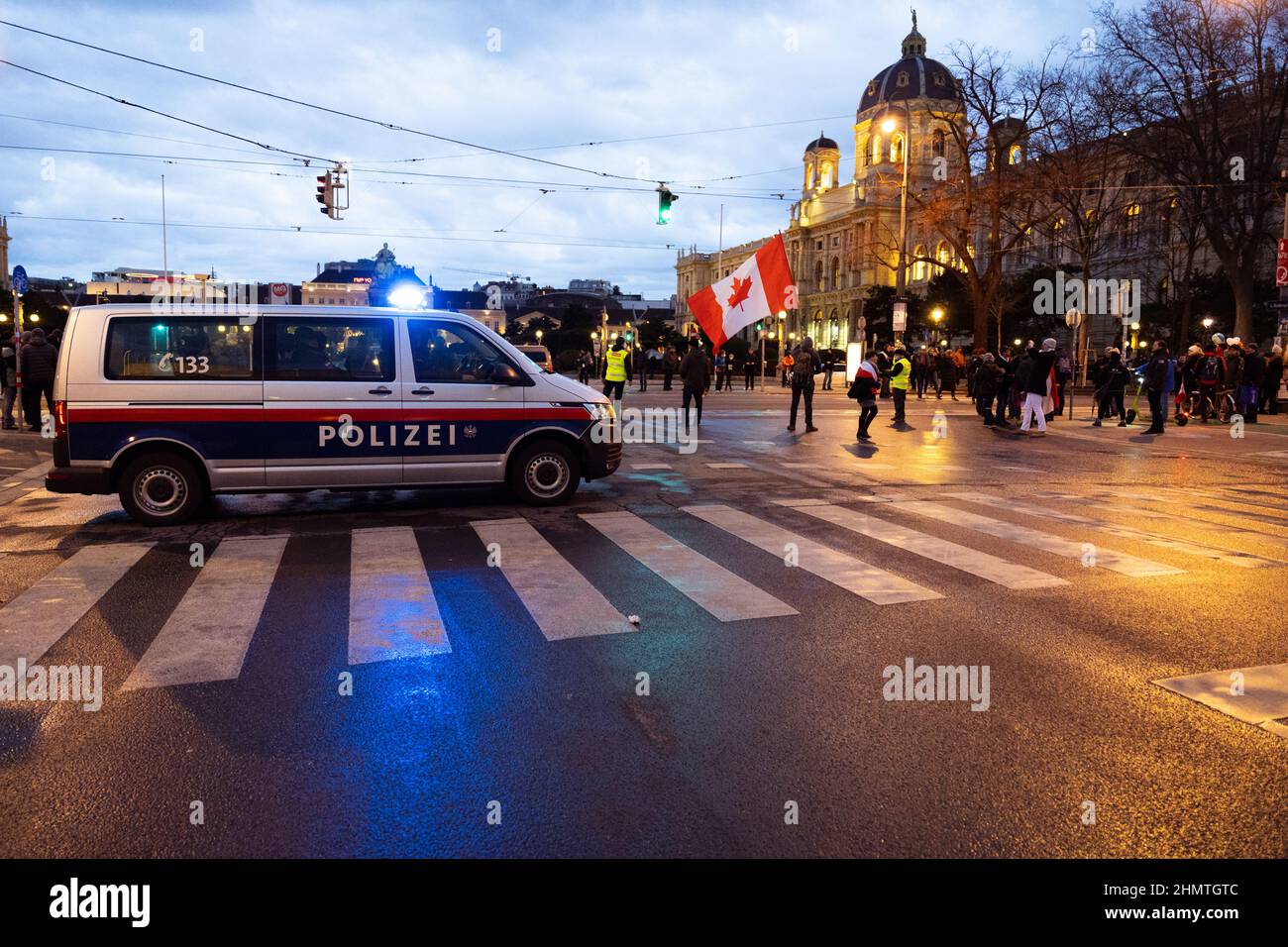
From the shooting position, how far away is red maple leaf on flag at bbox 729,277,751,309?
816 inches

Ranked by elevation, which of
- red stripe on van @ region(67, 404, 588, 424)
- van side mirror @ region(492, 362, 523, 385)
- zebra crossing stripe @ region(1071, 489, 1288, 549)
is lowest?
zebra crossing stripe @ region(1071, 489, 1288, 549)

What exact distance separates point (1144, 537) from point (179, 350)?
8.39 metres

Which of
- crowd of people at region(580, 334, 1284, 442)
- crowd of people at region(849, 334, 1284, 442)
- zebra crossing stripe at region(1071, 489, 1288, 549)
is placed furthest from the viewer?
crowd of people at region(849, 334, 1284, 442)

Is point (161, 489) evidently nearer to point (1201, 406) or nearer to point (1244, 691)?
point (1244, 691)

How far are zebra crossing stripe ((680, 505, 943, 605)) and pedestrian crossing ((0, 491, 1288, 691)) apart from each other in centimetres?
2

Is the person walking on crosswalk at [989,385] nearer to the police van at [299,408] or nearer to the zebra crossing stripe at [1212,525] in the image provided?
the zebra crossing stripe at [1212,525]

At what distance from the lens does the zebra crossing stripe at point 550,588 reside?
5579 mm

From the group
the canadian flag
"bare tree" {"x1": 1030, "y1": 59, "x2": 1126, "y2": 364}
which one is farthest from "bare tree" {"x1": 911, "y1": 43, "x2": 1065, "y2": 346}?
the canadian flag

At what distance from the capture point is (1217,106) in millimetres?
33344

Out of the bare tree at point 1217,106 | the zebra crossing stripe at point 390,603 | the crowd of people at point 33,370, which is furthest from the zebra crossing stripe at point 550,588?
the bare tree at point 1217,106

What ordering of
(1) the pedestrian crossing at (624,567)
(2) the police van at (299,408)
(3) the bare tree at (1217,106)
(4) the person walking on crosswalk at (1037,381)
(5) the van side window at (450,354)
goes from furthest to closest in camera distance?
(3) the bare tree at (1217,106) → (4) the person walking on crosswalk at (1037,381) → (5) the van side window at (450,354) → (2) the police van at (299,408) → (1) the pedestrian crossing at (624,567)

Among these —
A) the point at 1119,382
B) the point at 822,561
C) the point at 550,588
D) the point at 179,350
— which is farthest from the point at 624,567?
the point at 1119,382

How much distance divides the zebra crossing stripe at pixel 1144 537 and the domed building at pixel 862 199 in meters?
73.0

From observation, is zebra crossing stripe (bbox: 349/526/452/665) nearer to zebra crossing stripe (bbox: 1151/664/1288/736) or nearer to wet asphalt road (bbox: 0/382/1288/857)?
wet asphalt road (bbox: 0/382/1288/857)
